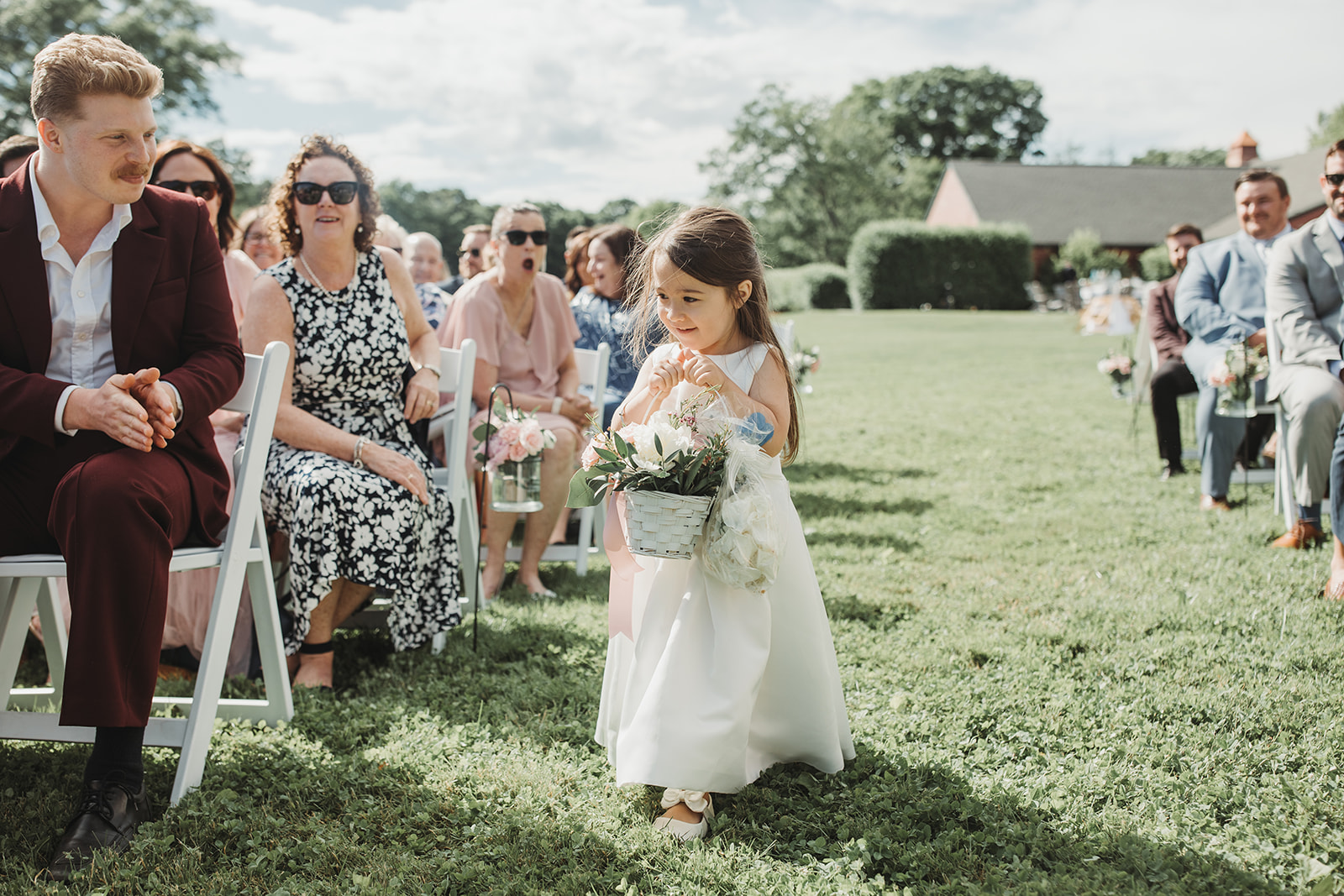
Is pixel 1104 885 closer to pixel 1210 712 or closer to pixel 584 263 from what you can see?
pixel 1210 712

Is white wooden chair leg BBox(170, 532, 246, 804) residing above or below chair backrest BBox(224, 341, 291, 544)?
below

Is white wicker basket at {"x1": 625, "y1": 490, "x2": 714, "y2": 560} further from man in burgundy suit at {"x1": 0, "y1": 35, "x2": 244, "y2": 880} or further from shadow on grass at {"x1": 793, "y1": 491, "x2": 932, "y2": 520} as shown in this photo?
shadow on grass at {"x1": 793, "y1": 491, "x2": 932, "y2": 520}

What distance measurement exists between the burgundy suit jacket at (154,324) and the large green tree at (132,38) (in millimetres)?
31161

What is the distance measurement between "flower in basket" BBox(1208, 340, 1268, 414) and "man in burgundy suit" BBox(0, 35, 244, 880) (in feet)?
18.5

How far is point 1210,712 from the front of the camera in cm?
333

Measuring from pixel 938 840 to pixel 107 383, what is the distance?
2649 millimetres

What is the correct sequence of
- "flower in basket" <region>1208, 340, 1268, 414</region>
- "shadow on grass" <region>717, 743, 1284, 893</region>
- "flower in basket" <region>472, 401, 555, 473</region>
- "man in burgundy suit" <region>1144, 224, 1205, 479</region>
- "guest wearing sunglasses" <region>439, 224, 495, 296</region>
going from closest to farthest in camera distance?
"shadow on grass" <region>717, 743, 1284, 893</region> < "flower in basket" <region>472, 401, 555, 473</region> < "flower in basket" <region>1208, 340, 1268, 414</region> < "man in burgundy suit" <region>1144, 224, 1205, 479</region> < "guest wearing sunglasses" <region>439, 224, 495, 296</region>

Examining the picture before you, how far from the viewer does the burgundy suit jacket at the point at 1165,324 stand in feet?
26.3

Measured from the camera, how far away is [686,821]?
2701 millimetres

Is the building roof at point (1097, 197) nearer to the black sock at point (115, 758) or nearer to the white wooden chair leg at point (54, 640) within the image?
the white wooden chair leg at point (54, 640)

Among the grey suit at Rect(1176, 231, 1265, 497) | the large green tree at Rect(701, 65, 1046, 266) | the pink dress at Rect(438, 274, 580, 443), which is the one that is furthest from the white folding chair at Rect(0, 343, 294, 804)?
the large green tree at Rect(701, 65, 1046, 266)

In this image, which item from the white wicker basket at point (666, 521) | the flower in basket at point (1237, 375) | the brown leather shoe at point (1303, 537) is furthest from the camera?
the flower in basket at point (1237, 375)

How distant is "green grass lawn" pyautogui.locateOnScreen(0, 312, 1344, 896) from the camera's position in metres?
2.49

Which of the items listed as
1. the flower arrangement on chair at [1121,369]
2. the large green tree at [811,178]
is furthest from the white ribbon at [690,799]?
the large green tree at [811,178]
